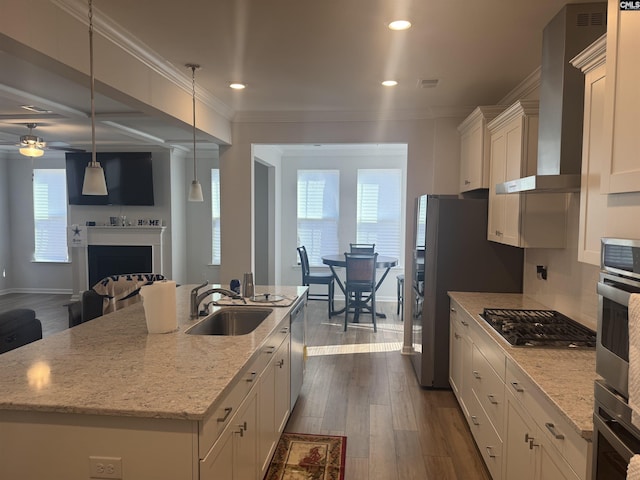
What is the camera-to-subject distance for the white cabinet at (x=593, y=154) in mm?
1781

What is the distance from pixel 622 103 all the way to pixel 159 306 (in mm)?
2192

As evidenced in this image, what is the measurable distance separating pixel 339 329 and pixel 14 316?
3.72 metres

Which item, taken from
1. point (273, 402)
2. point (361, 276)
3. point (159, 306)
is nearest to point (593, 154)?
point (273, 402)

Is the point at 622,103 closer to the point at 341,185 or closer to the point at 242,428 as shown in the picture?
the point at 242,428

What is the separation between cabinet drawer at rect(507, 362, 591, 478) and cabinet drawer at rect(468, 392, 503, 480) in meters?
0.45

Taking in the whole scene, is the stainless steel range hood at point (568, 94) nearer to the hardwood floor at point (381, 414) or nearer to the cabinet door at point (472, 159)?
the cabinet door at point (472, 159)

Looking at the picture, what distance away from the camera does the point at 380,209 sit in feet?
25.0

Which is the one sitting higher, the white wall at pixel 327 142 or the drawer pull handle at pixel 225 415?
the white wall at pixel 327 142

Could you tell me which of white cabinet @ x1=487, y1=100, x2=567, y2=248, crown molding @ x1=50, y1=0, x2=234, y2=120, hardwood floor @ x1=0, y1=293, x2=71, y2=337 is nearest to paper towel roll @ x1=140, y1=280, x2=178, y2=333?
crown molding @ x1=50, y1=0, x2=234, y2=120

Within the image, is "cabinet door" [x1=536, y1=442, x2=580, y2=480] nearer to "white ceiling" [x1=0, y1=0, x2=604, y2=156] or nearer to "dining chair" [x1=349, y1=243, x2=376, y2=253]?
"white ceiling" [x1=0, y1=0, x2=604, y2=156]

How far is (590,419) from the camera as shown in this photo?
4.64 ft

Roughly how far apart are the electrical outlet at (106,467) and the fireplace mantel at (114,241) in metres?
6.14

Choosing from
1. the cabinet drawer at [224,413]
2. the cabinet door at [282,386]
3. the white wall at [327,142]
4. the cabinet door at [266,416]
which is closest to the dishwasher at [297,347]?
the cabinet door at [282,386]

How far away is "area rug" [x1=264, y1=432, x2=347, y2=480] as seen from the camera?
2.60 meters
